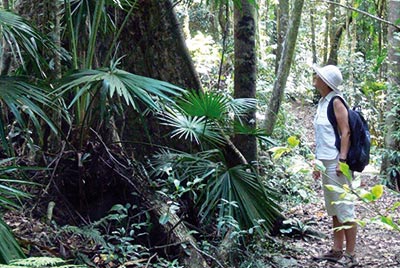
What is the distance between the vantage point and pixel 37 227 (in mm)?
3443

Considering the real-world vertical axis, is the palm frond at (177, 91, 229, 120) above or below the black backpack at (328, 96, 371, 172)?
above

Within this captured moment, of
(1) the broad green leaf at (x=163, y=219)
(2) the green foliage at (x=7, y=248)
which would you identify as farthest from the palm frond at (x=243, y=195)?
(2) the green foliage at (x=7, y=248)

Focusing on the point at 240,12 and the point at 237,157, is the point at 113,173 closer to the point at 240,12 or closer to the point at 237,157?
the point at 237,157

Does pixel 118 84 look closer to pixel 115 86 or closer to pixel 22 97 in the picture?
pixel 115 86

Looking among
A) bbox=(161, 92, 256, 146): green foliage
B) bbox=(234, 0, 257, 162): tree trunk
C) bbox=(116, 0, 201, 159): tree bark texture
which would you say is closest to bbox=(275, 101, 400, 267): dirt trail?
bbox=(234, 0, 257, 162): tree trunk

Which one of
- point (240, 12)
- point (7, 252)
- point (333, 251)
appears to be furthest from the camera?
point (240, 12)

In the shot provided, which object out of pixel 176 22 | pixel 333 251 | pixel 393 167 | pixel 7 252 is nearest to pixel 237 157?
pixel 333 251

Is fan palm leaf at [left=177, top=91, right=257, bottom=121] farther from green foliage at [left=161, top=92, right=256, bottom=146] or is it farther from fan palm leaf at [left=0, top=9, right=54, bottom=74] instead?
fan palm leaf at [left=0, top=9, right=54, bottom=74]

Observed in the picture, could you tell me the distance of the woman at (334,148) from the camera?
4.32 metres

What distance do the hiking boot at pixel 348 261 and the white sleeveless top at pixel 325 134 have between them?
0.87m

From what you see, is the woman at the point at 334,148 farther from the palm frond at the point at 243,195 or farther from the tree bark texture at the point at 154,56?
the tree bark texture at the point at 154,56

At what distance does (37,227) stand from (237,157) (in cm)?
212

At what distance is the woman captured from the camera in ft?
14.2

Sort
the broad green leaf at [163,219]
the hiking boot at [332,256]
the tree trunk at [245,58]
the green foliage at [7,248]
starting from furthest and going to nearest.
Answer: the tree trunk at [245,58] → the hiking boot at [332,256] → the broad green leaf at [163,219] → the green foliage at [7,248]
